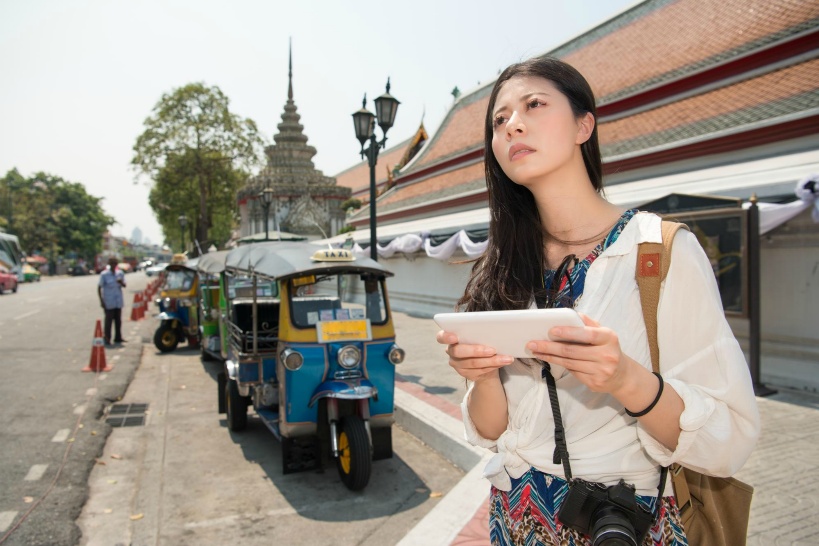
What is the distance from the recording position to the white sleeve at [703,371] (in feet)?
4.31

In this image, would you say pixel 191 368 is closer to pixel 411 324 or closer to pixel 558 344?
pixel 411 324

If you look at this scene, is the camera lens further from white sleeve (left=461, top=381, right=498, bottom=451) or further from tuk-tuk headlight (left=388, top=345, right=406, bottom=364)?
tuk-tuk headlight (left=388, top=345, right=406, bottom=364)

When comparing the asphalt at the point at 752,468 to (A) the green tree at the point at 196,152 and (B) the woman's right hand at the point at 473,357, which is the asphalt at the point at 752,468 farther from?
(A) the green tree at the point at 196,152

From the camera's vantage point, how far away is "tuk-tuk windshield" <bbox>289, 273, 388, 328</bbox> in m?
5.68

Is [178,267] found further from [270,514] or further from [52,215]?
[52,215]

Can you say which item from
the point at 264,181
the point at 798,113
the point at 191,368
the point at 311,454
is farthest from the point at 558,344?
the point at 264,181

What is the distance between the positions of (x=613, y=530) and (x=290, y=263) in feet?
15.5

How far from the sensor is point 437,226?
16.4 metres

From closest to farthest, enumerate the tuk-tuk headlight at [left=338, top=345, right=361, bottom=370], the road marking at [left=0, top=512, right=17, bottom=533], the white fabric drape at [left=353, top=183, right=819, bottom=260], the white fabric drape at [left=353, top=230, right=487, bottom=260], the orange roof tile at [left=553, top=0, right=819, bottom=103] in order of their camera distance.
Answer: the road marking at [left=0, top=512, right=17, bottom=533], the tuk-tuk headlight at [left=338, top=345, right=361, bottom=370], the white fabric drape at [left=353, top=183, right=819, bottom=260], the orange roof tile at [left=553, top=0, right=819, bottom=103], the white fabric drape at [left=353, top=230, right=487, bottom=260]

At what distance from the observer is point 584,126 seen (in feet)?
5.43

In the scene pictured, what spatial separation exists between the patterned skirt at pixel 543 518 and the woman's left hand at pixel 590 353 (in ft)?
1.37

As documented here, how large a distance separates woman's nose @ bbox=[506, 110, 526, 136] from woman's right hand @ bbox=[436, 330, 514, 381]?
1.91 ft

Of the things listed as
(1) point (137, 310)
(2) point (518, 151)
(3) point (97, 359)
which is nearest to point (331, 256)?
(2) point (518, 151)

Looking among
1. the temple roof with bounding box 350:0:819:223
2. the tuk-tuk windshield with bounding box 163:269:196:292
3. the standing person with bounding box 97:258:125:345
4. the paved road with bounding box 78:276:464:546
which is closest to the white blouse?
the paved road with bounding box 78:276:464:546
